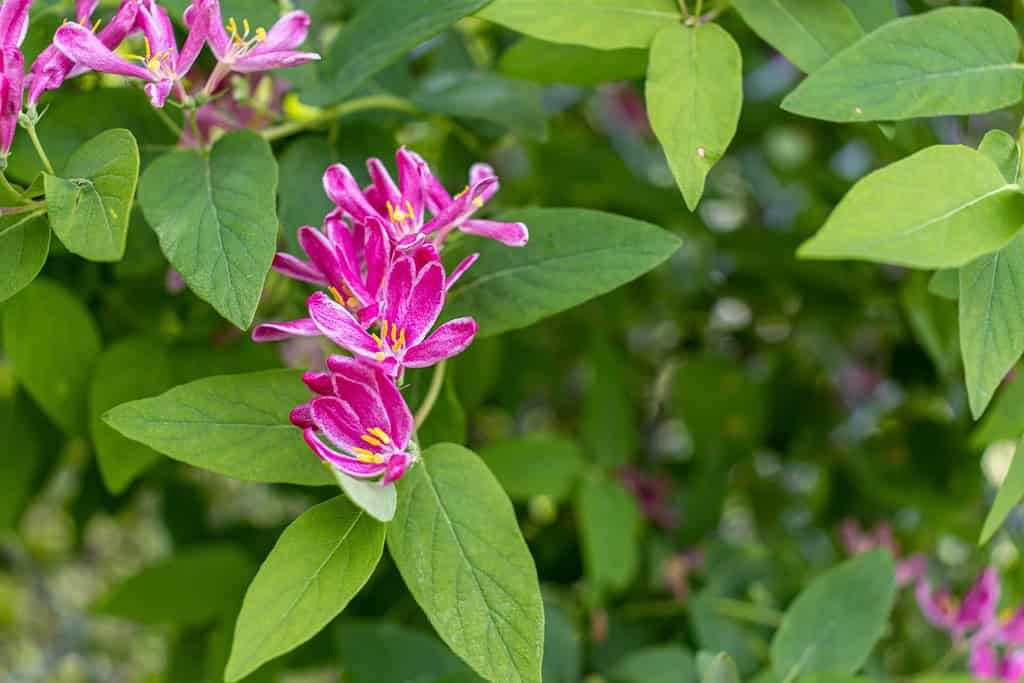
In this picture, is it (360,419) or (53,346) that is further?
(53,346)

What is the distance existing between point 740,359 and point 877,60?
97cm

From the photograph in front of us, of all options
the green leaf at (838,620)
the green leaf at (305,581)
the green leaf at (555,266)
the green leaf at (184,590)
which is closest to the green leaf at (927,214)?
the green leaf at (555,266)

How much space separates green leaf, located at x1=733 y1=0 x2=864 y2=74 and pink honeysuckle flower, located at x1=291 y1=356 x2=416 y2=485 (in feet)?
1.04

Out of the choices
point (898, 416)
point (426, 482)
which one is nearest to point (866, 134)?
point (898, 416)

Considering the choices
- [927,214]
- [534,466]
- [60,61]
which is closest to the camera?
[927,214]

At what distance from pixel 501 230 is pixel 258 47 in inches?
6.9

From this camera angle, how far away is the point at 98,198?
1.71 ft

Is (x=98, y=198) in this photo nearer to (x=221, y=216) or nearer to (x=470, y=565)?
(x=221, y=216)

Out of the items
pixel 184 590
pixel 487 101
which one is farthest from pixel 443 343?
pixel 184 590

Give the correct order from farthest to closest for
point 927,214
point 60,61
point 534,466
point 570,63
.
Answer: point 534,466 < point 570,63 < point 60,61 < point 927,214

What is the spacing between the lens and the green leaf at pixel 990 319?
502 mm

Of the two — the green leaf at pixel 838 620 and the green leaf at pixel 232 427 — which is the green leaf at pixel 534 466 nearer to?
the green leaf at pixel 838 620

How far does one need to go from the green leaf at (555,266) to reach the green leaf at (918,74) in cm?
11

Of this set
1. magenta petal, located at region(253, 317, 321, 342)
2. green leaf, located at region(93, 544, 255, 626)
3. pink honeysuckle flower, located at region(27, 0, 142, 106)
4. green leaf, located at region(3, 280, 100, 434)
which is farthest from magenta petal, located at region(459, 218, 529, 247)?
green leaf, located at region(93, 544, 255, 626)
